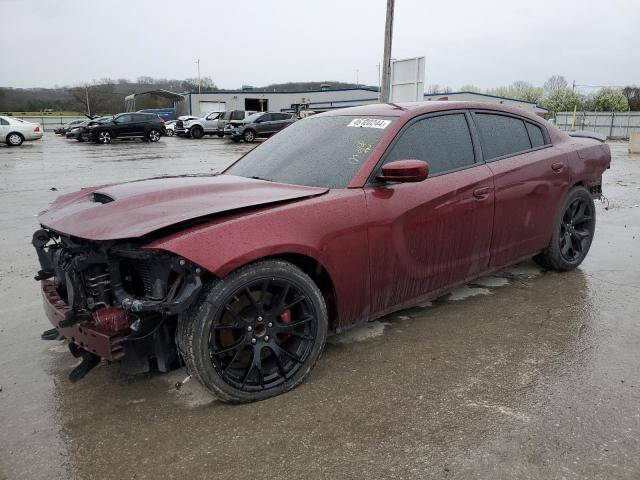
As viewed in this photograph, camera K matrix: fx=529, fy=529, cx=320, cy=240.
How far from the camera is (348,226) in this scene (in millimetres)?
3076

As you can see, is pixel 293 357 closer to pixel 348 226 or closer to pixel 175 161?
pixel 348 226

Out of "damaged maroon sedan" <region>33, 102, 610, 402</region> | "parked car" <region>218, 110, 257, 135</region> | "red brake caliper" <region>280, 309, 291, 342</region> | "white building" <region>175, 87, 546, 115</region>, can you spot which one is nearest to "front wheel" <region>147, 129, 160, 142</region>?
"parked car" <region>218, 110, 257, 135</region>

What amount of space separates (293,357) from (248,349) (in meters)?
0.27

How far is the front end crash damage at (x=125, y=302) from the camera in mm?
2537

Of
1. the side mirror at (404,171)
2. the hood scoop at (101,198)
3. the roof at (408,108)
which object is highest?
the roof at (408,108)

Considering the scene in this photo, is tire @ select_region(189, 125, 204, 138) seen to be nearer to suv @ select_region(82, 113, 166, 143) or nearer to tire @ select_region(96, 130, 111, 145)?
suv @ select_region(82, 113, 166, 143)

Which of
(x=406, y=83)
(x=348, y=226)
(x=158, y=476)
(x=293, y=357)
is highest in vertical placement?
(x=406, y=83)

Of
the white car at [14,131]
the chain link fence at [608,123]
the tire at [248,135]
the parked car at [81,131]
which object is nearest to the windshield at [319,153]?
the tire at [248,135]

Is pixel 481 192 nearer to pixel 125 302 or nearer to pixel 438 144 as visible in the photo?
pixel 438 144

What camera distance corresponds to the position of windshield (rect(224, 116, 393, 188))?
339 cm

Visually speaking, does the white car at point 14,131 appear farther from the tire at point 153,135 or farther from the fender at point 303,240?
the fender at point 303,240

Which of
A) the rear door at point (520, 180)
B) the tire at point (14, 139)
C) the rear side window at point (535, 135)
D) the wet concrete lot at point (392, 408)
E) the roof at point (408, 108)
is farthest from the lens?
the tire at point (14, 139)

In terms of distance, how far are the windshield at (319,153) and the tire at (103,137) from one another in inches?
1035

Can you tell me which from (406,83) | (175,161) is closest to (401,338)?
(406,83)
